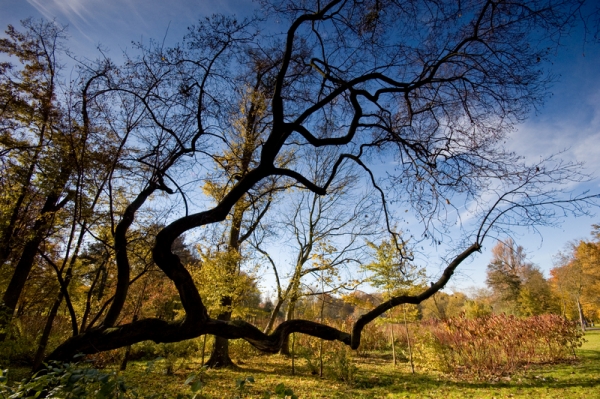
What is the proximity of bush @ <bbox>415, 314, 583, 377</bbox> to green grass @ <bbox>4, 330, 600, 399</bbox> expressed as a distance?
0.62 meters

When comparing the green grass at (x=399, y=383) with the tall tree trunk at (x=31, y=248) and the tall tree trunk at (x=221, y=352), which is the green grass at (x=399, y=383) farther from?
the tall tree trunk at (x=31, y=248)

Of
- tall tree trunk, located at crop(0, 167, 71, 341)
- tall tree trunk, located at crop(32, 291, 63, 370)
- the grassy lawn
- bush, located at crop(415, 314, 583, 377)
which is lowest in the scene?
the grassy lawn

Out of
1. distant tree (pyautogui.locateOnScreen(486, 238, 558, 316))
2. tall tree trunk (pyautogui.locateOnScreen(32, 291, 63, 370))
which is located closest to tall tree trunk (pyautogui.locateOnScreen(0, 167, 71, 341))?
tall tree trunk (pyautogui.locateOnScreen(32, 291, 63, 370))

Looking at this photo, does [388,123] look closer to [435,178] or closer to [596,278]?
[435,178]

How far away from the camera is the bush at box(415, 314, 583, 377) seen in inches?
387

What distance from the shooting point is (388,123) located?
4969 millimetres

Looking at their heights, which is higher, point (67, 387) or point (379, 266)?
point (379, 266)

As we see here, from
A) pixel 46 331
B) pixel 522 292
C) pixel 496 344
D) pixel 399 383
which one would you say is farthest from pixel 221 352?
pixel 522 292

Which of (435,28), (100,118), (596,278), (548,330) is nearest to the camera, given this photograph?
(435,28)

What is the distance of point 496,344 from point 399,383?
457 centimetres

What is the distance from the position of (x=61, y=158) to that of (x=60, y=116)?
3.36ft

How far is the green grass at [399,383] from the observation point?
22.6ft

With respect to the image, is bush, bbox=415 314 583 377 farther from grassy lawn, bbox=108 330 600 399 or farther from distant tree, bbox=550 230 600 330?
distant tree, bbox=550 230 600 330

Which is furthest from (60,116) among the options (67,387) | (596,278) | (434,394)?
(596,278)
